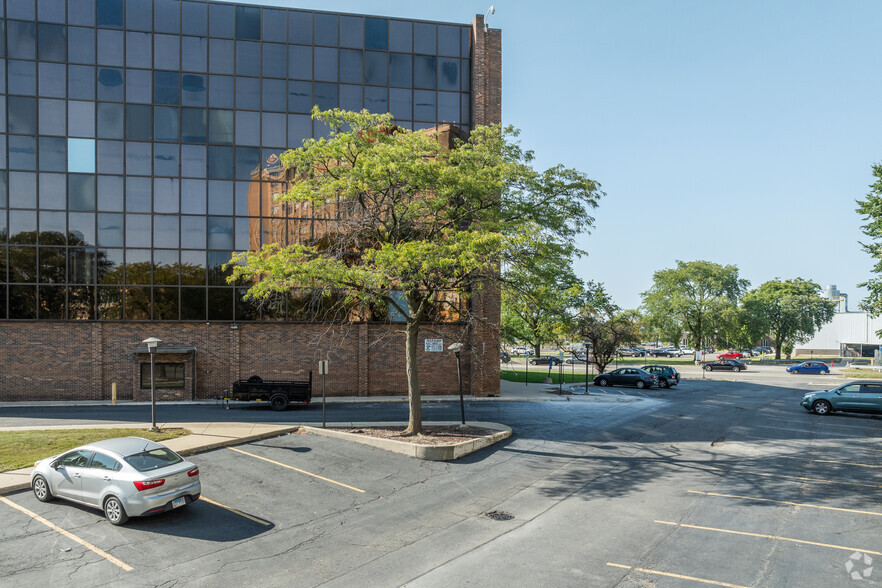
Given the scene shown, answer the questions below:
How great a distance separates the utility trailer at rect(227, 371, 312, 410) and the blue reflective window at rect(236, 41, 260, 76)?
16.8 m

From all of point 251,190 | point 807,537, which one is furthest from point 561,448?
point 251,190

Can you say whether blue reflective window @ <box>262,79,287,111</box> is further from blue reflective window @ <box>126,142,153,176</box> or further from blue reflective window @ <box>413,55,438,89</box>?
blue reflective window @ <box>413,55,438,89</box>

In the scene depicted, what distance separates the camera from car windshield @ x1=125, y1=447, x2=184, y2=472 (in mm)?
11055

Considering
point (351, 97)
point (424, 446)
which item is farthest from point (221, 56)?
point (424, 446)

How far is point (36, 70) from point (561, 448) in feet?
103

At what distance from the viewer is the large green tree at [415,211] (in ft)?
55.2

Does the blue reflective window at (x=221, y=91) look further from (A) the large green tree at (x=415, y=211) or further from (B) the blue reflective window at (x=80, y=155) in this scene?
(A) the large green tree at (x=415, y=211)

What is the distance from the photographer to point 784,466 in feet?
51.8

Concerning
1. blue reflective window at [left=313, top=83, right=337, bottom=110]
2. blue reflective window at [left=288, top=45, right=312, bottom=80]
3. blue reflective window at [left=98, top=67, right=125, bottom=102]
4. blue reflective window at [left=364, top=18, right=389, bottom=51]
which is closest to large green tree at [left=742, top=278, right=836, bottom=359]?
blue reflective window at [left=364, top=18, right=389, bottom=51]

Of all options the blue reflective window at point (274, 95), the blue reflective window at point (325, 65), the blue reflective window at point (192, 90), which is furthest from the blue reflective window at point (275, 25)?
the blue reflective window at point (192, 90)

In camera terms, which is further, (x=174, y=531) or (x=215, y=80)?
(x=215, y=80)

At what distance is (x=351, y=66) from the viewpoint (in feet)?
106

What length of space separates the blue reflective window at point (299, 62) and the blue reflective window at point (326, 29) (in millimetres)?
931

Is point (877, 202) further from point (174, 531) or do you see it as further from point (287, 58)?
point (174, 531)
